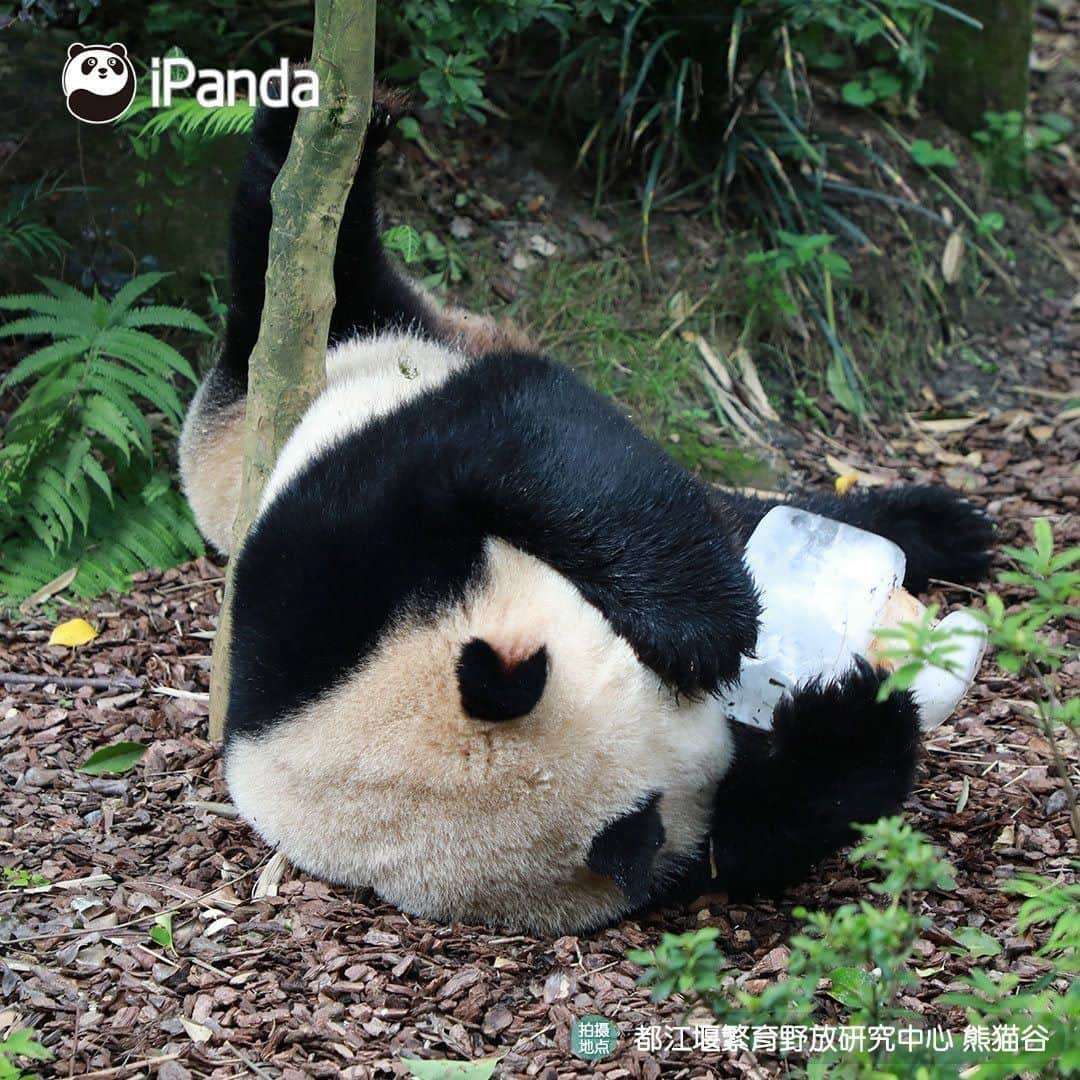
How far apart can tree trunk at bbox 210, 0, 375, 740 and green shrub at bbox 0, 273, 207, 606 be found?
41.6 inches

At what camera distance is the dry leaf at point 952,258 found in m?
6.20

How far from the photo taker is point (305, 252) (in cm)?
321

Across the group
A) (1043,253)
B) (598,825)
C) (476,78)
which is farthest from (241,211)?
(1043,253)

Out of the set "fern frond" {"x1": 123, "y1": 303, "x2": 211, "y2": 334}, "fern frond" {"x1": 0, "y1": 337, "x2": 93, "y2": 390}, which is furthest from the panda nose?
"fern frond" {"x1": 0, "y1": 337, "x2": 93, "y2": 390}

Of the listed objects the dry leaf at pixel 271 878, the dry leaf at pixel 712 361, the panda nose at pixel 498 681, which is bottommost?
the dry leaf at pixel 271 878

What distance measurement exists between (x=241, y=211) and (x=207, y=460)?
80 centimetres

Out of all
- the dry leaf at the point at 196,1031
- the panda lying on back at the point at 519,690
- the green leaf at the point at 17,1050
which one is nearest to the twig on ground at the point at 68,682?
the panda lying on back at the point at 519,690

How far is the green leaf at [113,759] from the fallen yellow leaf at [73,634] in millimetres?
651

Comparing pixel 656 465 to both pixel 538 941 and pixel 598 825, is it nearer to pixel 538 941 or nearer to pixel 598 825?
pixel 598 825

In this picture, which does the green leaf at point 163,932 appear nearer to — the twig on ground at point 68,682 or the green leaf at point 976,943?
the twig on ground at point 68,682

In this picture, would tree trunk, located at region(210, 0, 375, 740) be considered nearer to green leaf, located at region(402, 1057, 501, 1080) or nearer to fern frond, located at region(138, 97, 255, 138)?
fern frond, located at region(138, 97, 255, 138)

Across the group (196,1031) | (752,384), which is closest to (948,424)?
(752,384)

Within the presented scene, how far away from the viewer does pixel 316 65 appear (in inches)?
120

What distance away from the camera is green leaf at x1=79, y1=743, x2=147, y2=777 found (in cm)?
352
